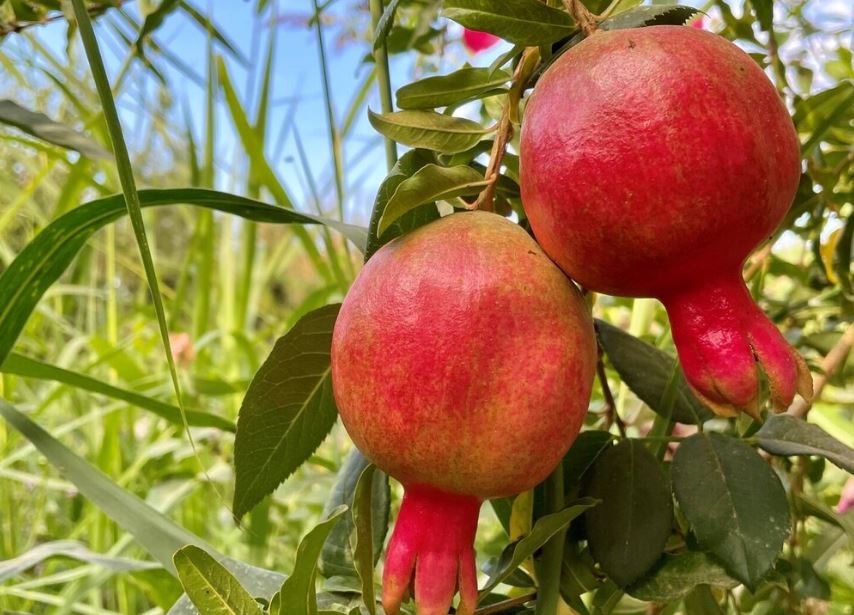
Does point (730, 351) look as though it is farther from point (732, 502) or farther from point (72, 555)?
point (72, 555)

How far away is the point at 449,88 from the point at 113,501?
33 cm

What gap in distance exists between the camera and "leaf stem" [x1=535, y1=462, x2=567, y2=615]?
0.34 meters

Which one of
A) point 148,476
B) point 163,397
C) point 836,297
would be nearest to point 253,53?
point 163,397

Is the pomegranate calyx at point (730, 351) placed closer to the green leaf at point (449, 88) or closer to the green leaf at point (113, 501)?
the green leaf at point (449, 88)

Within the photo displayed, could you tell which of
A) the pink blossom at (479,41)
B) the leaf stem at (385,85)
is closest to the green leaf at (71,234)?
the leaf stem at (385,85)

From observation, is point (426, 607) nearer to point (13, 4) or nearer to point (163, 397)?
point (13, 4)

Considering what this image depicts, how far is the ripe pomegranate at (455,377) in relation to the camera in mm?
262

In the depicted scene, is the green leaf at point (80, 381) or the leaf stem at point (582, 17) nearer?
the leaf stem at point (582, 17)

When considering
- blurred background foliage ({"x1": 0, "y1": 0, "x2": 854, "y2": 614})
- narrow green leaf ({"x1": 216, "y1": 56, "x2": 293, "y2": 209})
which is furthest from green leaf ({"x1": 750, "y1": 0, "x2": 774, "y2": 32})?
narrow green leaf ({"x1": 216, "y1": 56, "x2": 293, "y2": 209})

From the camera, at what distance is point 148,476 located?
1.17m

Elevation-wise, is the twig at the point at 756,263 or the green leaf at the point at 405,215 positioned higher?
the green leaf at the point at 405,215

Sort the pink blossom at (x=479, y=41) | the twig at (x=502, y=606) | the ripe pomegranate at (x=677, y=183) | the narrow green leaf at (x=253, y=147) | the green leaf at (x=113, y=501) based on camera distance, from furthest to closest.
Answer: the narrow green leaf at (x=253, y=147), the pink blossom at (x=479, y=41), the green leaf at (x=113, y=501), the twig at (x=502, y=606), the ripe pomegranate at (x=677, y=183)

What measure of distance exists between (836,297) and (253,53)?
104 cm

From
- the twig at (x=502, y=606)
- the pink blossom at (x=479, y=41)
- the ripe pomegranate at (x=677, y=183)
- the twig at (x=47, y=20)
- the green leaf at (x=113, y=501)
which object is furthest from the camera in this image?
the pink blossom at (x=479, y=41)
